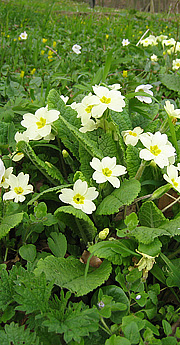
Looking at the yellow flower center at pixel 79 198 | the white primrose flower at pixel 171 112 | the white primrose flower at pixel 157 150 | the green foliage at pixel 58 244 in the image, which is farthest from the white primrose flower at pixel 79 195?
the white primrose flower at pixel 171 112

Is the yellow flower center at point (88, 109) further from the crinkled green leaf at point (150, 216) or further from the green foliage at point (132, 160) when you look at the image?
the crinkled green leaf at point (150, 216)

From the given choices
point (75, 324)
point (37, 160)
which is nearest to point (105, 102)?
point (37, 160)

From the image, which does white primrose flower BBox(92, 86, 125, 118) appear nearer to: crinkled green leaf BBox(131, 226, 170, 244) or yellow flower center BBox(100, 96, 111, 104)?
yellow flower center BBox(100, 96, 111, 104)

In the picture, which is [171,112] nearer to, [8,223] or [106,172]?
[106,172]

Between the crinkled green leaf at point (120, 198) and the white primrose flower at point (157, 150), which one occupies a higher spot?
the white primrose flower at point (157, 150)

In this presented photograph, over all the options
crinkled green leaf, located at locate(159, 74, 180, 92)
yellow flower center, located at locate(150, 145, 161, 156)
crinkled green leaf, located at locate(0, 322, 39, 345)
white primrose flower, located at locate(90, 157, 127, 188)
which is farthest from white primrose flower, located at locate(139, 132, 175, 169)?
crinkled green leaf, located at locate(159, 74, 180, 92)
